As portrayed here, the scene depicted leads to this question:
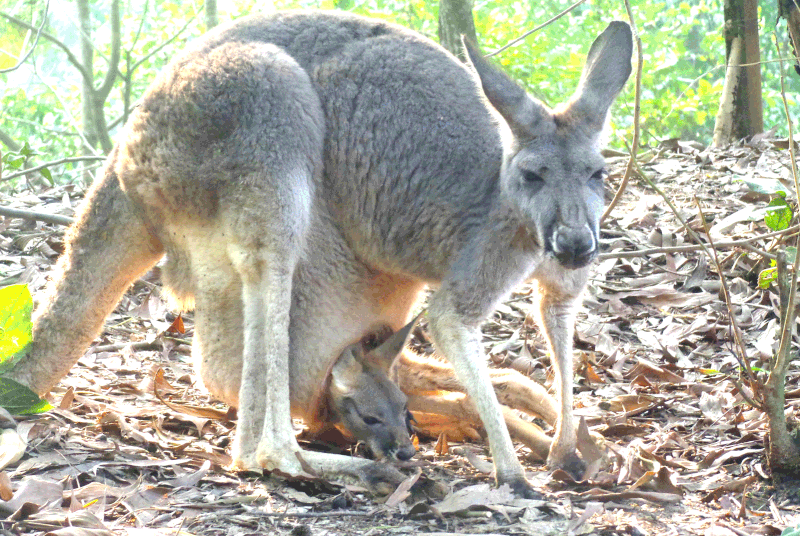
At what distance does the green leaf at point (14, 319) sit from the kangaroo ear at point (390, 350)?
58.0 inches

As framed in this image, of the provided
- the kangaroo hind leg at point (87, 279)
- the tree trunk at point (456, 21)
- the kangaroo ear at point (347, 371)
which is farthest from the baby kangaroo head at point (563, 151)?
the tree trunk at point (456, 21)

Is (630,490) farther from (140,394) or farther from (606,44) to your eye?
(140,394)

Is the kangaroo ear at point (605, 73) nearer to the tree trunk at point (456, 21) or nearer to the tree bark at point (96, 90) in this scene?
the tree trunk at point (456, 21)

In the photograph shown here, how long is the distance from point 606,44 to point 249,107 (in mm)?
1561

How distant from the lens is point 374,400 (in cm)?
367

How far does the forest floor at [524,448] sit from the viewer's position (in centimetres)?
277

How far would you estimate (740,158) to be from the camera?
6352mm

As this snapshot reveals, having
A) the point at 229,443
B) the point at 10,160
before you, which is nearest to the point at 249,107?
the point at 229,443

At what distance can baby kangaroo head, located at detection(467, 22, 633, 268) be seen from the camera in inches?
124

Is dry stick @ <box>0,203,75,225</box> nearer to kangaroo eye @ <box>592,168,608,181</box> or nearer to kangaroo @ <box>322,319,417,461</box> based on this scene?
kangaroo @ <box>322,319,417,461</box>

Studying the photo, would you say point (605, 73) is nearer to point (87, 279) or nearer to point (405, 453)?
point (405, 453)

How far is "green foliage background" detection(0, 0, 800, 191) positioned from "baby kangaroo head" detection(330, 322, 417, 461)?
487 centimetres

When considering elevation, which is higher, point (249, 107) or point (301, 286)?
point (249, 107)

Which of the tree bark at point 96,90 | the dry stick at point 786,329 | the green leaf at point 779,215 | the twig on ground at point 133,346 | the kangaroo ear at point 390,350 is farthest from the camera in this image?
the tree bark at point 96,90
